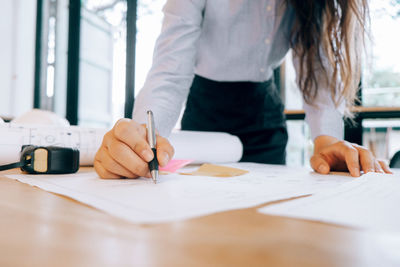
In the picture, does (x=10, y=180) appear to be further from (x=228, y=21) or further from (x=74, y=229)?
(x=228, y=21)

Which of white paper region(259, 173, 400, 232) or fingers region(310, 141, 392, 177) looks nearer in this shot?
white paper region(259, 173, 400, 232)

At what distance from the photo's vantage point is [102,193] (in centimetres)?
37

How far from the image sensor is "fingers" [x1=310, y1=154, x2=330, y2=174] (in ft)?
2.26

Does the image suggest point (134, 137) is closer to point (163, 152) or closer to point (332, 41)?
point (163, 152)

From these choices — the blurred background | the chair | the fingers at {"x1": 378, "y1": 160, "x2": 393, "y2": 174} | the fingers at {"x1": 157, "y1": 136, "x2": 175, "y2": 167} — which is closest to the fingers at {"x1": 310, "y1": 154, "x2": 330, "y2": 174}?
the fingers at {"x1": 378, "y1": 160, "x2": 393, "y2": 174}

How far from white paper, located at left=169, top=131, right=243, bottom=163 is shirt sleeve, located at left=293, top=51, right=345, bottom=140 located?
253mm

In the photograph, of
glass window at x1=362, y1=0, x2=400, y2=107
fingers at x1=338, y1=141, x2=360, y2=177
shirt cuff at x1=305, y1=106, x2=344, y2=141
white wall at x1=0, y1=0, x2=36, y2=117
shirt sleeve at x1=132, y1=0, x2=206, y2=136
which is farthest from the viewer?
white wall at x1=0, y1=0, x2=36, y2=117

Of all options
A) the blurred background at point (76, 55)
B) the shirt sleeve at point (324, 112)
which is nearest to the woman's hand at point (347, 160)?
the shirt sleeve at point (324, 112)

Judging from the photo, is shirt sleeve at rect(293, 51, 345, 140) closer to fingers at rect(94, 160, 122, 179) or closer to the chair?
the chair

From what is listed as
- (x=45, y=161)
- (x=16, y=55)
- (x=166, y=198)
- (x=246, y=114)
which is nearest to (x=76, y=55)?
(x=16, y=55)

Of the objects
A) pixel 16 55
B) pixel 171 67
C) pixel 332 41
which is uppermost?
pixel 16 55

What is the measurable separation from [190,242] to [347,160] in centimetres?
57

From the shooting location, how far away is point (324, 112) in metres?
0.97

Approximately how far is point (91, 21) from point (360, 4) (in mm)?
2902
